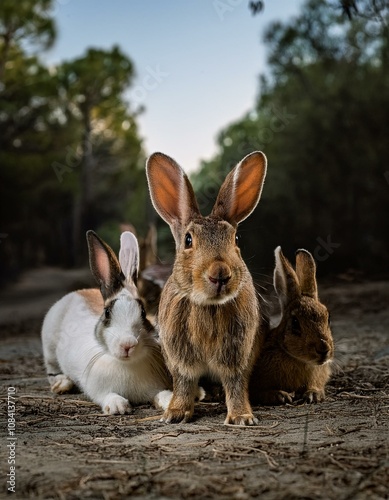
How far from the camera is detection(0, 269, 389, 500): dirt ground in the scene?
282cm

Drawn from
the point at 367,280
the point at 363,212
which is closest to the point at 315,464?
the point at 367,280

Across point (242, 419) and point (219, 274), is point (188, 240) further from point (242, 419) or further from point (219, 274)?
point (242, 419)

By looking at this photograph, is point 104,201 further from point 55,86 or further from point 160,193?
point 160,193

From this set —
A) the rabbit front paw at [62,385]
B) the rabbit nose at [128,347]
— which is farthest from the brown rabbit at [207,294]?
the rabbit front paw at [62,385]

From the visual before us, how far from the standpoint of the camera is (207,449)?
11.3 feet

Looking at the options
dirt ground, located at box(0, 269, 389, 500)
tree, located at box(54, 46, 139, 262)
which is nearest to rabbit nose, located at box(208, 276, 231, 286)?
dirt ground, located at box(0, 269, 389, 500)

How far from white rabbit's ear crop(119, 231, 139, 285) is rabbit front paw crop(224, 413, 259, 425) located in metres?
1.22

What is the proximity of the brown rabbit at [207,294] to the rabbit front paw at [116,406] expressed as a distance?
38 centimetres

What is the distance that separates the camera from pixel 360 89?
1827 cm

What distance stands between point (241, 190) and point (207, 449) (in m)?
1.58

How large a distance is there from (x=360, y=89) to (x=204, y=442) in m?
16.1

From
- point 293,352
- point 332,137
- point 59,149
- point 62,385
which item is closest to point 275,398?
point 293,352

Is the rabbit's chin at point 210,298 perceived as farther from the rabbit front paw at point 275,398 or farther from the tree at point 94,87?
the tree at point 94,87

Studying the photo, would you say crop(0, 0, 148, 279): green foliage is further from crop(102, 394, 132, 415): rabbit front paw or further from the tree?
crop(102, 394, 132, 415): rabbit front paw
